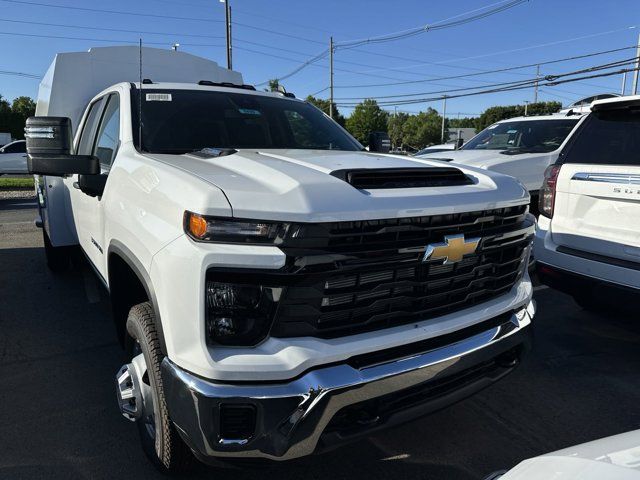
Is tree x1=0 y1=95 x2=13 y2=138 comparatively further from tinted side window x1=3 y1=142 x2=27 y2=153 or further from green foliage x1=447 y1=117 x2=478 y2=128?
green foliage x1=447 y1=117 x2=478 y2=128

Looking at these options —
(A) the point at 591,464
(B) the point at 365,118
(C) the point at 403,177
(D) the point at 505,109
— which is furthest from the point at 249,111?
(B) the point at 365,118

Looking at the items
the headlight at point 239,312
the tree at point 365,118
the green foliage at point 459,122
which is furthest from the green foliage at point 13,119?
the green foliage at point 459,122

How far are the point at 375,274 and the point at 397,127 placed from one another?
115 metres

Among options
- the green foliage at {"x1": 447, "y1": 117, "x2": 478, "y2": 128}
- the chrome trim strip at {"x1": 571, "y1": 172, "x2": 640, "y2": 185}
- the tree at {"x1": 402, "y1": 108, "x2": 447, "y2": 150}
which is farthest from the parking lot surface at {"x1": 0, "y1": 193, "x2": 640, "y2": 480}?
the green foliage at {"x1": 447, "y1": 117, "x2": 478, "y2": 128}

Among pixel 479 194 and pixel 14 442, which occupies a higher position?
pixel 479 194

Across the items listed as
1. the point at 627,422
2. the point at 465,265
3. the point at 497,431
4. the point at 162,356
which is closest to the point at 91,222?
the point at 162,356

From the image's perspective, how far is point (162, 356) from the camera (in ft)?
7.12

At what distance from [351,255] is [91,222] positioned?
2.52 metres

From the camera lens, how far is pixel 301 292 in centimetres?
189

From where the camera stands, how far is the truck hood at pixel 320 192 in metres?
1.89

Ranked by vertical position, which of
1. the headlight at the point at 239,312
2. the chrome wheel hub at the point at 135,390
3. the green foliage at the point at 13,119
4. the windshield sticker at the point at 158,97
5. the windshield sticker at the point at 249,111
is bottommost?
the chrome wheel hub at the point at 135,390

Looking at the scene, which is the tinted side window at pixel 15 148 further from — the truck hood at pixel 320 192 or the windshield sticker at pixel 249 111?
the truck hood at pixel 320 192

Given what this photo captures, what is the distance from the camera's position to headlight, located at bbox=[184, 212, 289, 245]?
1.85 meters

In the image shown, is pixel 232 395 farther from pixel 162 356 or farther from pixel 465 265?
pixel 465 265
